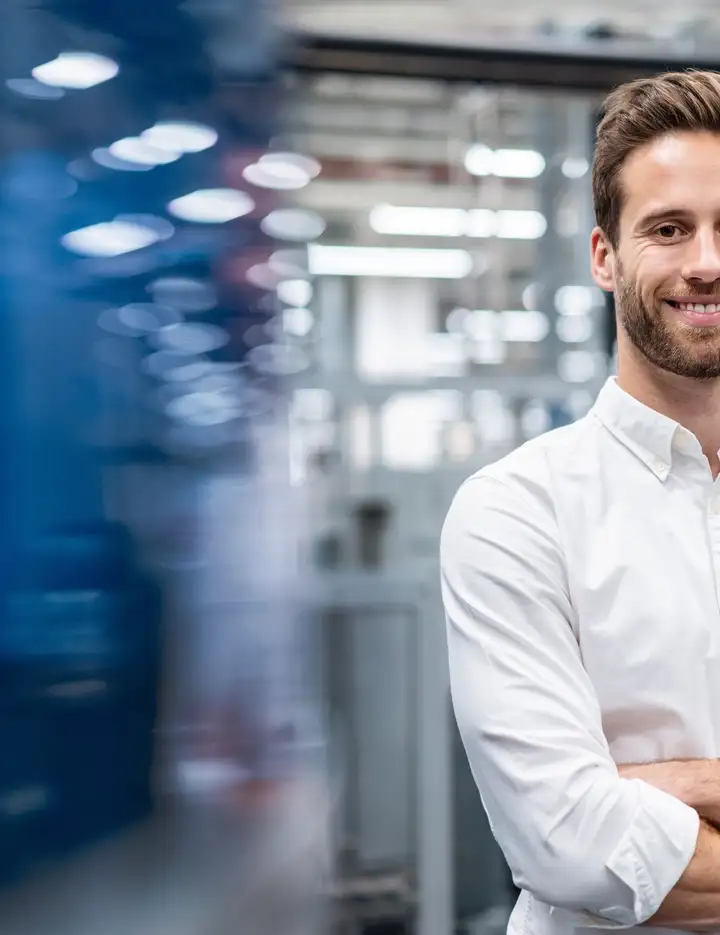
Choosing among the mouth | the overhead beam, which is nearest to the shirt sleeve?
the mouth

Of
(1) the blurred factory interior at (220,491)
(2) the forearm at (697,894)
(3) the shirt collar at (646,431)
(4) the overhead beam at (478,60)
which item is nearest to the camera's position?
(2) the forearm at (697,894)

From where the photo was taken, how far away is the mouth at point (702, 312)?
1128mm

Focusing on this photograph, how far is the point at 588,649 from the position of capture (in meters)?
1.12

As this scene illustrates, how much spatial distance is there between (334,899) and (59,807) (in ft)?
4.36

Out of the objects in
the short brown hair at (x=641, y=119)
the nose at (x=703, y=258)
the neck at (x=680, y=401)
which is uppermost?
the short brown hair at (x=641, y=119)

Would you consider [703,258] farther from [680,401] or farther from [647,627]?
[647,627]

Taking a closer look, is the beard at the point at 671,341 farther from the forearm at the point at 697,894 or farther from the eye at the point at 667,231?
the forearm at the point at 697,894

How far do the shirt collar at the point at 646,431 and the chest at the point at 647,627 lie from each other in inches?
3.2

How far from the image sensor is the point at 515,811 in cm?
105

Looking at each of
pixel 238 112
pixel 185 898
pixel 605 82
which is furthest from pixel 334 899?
pixel 605 82

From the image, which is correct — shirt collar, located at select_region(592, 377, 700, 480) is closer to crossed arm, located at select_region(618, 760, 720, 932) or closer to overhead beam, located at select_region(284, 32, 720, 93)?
crossed arm, located at select_region(618, 760, 720, 932)

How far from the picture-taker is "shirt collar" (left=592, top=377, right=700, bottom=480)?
1222 millimetres

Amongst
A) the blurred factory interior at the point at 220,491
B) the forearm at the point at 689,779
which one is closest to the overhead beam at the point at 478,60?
the blurred factory interior at the point at 220,491

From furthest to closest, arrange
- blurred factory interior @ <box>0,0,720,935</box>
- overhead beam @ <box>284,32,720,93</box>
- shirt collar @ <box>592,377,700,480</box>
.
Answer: overhead beam @ <box>284,32,720,93</box>, blurred factory interior @ <box>0,0,720,935</box>, shirt collar @ <box>592,377,700,480</box>
